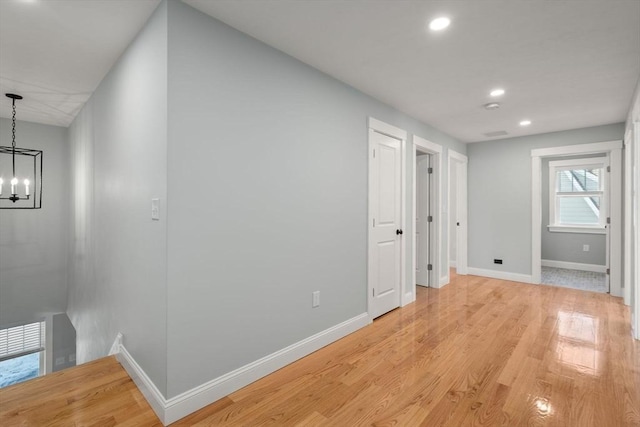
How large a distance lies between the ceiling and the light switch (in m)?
1.22

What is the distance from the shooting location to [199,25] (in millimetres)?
1934

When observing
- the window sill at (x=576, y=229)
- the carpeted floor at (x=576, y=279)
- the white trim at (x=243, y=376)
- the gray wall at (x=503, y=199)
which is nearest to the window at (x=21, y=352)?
the white trim at (x=243, y=376)

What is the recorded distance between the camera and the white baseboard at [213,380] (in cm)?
180

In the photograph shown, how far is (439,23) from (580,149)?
4.10 metres

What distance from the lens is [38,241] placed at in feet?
15.7

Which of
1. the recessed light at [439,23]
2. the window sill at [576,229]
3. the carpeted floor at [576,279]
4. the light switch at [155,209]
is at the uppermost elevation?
the recessed light at [439,23]

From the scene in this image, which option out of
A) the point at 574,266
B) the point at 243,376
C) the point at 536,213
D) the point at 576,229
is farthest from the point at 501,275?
the point at 243,376

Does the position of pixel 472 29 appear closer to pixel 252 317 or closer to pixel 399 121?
pixel 399 121

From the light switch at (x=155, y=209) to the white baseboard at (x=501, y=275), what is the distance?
18.3ft

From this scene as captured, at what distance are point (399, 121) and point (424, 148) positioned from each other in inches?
32.2

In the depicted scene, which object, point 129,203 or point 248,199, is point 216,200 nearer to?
point 248,199

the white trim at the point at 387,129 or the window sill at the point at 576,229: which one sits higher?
the white trim at the point at 387,129

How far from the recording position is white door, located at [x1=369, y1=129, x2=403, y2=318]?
134 inches

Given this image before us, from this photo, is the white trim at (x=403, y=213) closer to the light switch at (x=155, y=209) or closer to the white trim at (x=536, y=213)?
the white trim at (x=536, y=213)
